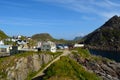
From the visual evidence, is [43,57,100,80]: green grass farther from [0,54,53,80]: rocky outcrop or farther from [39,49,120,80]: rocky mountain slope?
[0,54,53,80]: rocky outcrop

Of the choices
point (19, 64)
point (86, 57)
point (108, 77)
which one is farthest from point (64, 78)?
point (86, 57)

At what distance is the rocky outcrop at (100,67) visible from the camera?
265 feet

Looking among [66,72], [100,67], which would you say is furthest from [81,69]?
[100,67]

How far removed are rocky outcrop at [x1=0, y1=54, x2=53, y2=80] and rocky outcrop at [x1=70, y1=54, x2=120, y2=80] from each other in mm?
12476

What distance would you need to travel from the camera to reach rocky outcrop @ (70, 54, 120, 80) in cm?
8084

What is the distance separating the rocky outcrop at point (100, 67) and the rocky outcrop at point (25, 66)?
12476 millimetres

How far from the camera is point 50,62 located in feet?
244

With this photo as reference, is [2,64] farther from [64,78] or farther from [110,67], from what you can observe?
[110,67]

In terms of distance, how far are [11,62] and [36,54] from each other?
780cm

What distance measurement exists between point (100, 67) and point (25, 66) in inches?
984

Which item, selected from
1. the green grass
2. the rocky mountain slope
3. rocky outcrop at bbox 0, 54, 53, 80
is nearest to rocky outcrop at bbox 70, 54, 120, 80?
the rocky mountain slope

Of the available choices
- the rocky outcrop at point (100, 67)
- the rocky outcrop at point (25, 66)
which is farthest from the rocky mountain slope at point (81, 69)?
the rocky outcrop at point (25, 66)

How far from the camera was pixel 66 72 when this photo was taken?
66938mm

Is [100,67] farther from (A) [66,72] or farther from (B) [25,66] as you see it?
(B) [25,66]
